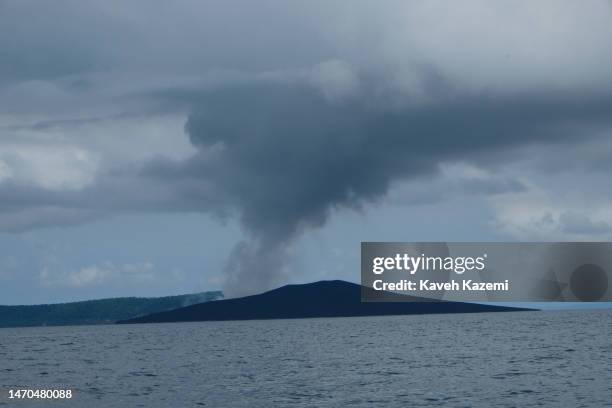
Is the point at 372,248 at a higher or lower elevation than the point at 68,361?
higher

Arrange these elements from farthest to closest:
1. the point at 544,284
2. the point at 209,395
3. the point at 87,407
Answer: the point at 544,284 → the point at 209,395 → the point at 87,407

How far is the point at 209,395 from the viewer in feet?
221

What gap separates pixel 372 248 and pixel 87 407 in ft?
197

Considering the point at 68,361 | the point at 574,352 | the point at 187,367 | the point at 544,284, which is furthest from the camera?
the point at 544,284

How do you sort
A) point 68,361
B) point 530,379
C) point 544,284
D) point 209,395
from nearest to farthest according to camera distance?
1. point 209,395
2. point 530,379
3. point 68,361
4. point 544,284

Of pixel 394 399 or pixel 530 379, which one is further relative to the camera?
pixel 530 379

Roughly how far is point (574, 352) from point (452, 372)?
3286 centimetres

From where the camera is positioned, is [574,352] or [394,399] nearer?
[394,399]

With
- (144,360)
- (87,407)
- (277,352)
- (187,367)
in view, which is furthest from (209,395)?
(277,352)

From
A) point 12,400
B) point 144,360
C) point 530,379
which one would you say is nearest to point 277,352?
point 144,360

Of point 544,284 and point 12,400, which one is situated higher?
point 544,284

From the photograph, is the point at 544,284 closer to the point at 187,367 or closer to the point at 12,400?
the point at 187,367

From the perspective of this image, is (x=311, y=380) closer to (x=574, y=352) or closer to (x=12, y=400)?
(x=12, y=400)

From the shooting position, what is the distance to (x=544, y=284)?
148 metres
